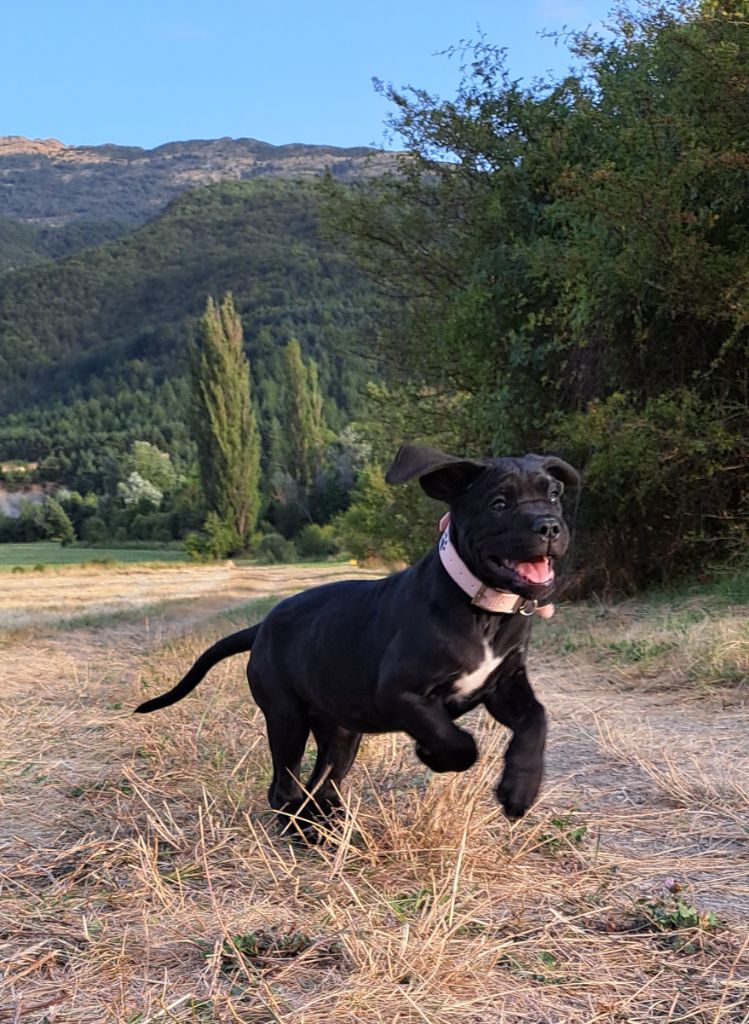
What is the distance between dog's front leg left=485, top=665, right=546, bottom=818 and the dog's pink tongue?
427 millimetres

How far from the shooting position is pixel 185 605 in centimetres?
2134

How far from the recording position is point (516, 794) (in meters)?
3.21

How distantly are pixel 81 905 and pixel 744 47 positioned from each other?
896 centimetres

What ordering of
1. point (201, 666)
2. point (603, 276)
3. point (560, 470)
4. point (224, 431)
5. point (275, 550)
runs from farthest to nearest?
1. point (224, 431)
2. point (275, 550)
3. point (603, 276)
4. point (201, 666)
5. point (560, 470)

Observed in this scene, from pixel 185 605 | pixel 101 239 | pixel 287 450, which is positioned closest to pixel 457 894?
pixel 185 605

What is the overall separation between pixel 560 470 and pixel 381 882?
4.68ft

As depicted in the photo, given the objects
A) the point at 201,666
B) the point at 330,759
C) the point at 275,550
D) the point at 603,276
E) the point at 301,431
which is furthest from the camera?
the point at 301,431

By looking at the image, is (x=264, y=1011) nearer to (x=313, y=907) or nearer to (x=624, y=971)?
(x=313, y=907)

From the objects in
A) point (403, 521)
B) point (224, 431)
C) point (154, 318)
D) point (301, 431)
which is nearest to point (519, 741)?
point (403, 521)

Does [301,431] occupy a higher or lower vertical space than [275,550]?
higher

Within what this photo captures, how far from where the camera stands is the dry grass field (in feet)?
8.29

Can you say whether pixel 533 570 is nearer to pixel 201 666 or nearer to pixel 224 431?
pixel 201 666

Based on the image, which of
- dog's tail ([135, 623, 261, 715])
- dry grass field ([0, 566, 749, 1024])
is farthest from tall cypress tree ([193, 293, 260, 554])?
dog's tail ([135, 623, 261, 715])

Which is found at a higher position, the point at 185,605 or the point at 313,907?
the point at 313,907
